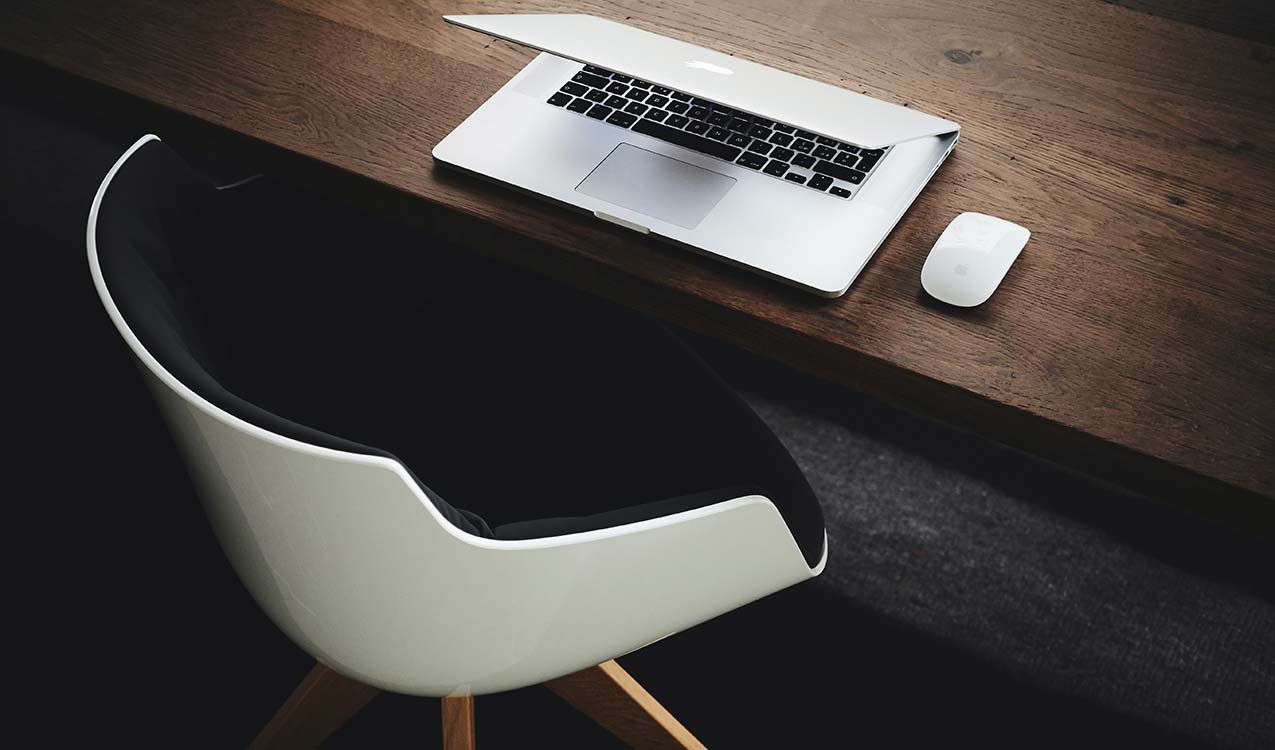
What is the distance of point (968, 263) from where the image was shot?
98cm

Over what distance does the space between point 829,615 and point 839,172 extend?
76 cm

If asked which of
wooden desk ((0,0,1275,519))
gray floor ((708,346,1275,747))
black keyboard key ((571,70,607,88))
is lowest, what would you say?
gray floor ((708,346,1275,747))

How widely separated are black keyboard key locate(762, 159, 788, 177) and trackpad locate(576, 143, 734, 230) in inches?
1.4

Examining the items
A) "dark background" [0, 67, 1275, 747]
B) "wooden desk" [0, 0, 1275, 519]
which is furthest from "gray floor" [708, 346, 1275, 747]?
"wooden desk" [0, 0, 1275, 519]

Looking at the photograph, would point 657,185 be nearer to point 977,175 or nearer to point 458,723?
point 977,175

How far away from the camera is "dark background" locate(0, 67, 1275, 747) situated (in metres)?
1.53

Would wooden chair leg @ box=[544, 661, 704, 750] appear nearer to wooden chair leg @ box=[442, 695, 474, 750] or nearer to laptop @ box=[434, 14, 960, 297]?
wooden chair leg @ box=[442, 695, 474, 750]

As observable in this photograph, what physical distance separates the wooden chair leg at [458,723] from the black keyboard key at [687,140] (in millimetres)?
611

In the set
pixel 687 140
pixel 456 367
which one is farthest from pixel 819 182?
pixel 456 367

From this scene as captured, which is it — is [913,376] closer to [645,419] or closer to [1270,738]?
[645,419]

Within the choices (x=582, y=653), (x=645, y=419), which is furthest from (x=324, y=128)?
(x=582, y=653)

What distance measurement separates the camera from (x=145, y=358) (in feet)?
2.57

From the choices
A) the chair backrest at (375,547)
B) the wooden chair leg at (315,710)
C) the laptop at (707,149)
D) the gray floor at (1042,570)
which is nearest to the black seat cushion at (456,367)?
the chair backrest at (375,547)

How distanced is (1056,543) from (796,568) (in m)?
0.83
